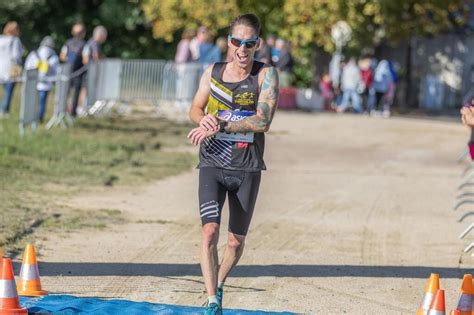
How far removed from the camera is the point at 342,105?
114 feet

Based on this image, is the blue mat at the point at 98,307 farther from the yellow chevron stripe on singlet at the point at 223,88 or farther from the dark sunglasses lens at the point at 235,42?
the dark sunglasses lens at the point at 235,42

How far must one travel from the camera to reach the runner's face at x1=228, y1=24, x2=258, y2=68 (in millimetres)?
7879

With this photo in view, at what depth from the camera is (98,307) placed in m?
8.12

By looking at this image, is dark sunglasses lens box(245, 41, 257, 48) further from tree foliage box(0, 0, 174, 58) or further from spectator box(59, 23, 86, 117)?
tree foliage box(0, 0, 174, 58)

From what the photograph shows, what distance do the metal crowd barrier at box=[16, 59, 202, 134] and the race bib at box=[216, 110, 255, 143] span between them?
1267 cm

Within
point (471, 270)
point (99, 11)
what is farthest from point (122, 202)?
point (99, 11)

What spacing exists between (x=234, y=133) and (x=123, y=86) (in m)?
18.8

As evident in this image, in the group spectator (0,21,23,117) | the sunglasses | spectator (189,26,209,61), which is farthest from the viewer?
spectator (189,26,209,61)

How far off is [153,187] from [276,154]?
5.29 meters

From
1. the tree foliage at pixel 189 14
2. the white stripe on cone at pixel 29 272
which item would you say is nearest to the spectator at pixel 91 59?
the tree foliage at pixel 189 14

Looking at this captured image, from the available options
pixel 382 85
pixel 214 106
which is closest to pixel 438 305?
pixel 214 106

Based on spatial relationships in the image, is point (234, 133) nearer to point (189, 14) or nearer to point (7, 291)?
point (7, 291)

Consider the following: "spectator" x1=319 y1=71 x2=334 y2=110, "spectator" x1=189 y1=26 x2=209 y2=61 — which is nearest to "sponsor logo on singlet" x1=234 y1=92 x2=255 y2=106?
"spectator" x1=189 y1=26 x2=209 y2=61

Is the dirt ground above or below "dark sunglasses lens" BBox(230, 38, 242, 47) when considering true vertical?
below
